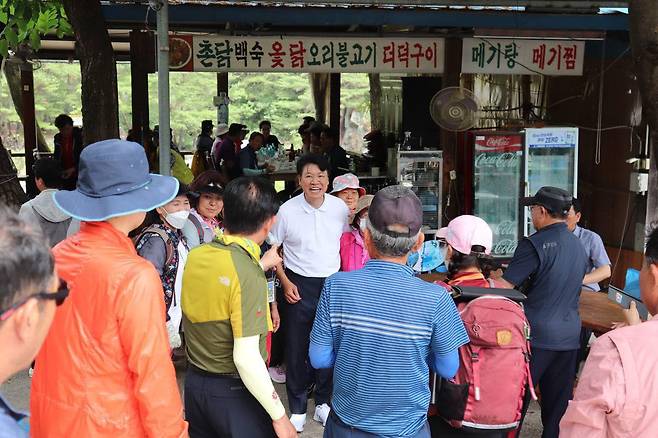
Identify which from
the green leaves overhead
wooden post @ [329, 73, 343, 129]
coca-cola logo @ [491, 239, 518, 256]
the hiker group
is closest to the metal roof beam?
the green leaves overhead

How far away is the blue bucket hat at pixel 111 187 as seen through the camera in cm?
198

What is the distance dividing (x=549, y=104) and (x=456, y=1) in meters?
4.31

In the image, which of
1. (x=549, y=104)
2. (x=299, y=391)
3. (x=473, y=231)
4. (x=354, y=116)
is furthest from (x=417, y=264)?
(x=354, y=116)

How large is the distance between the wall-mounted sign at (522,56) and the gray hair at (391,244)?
5.26m

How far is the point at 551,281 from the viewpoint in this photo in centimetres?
333

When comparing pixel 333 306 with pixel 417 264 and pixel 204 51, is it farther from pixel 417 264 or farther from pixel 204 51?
pixel 204 51

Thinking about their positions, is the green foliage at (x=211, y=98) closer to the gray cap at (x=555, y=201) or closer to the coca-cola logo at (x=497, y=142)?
the coca-cola logo at (x=497, y=142)

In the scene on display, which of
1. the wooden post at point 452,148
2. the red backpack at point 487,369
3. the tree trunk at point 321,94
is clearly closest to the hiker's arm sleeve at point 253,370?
the red backpack at point 487,369

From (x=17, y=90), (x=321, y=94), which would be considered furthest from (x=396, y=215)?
(x=321, y=94)

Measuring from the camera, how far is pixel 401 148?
787 centimetres

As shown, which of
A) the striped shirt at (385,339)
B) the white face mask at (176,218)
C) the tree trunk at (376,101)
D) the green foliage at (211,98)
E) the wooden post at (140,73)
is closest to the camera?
the striped shirt at (385,339)

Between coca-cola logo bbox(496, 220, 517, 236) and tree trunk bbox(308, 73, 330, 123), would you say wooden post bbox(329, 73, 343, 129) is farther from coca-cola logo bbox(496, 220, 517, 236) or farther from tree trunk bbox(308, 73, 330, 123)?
coca-cola logo bbox(496, 220, 517, 236)

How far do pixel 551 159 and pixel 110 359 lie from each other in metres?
6.61

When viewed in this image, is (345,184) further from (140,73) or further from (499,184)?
(140,73)
